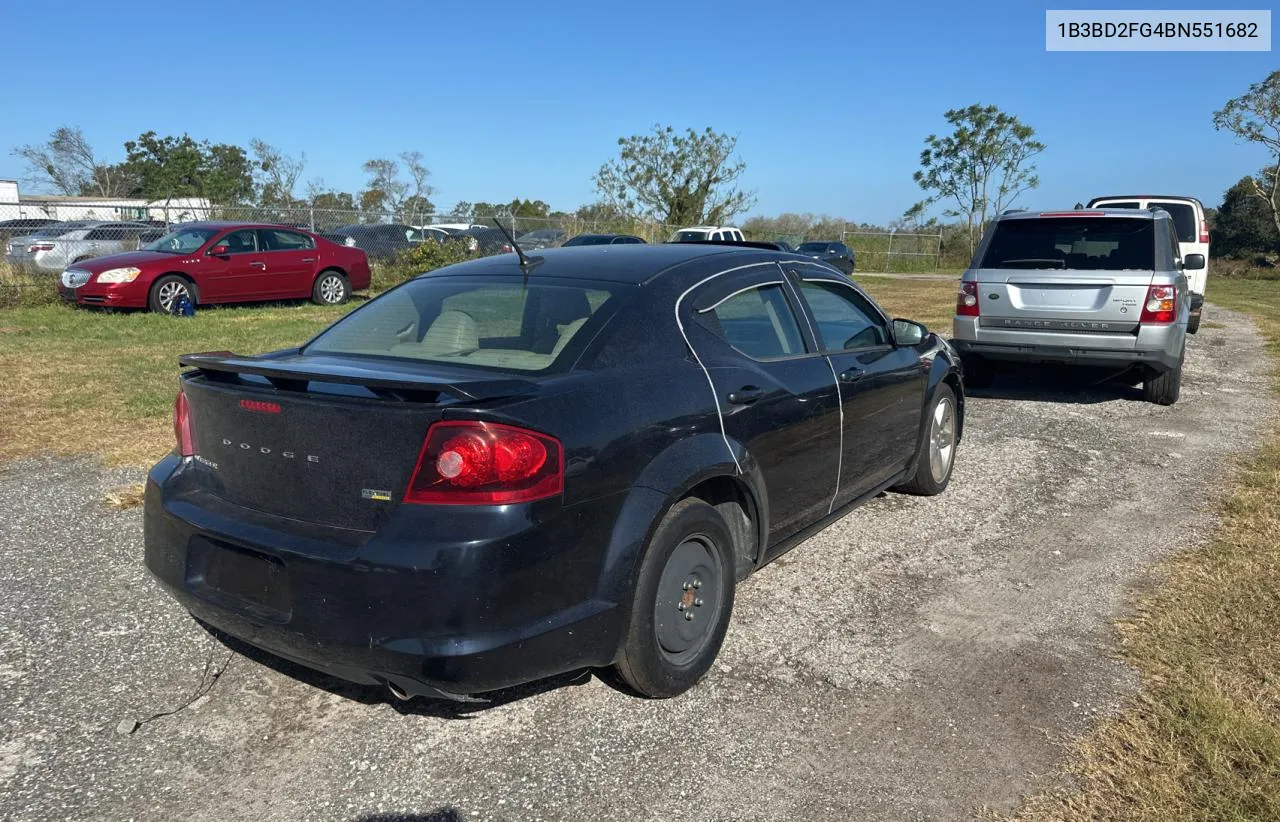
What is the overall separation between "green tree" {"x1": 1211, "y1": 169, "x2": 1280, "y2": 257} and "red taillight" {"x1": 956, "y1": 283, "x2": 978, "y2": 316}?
3500 centimetres

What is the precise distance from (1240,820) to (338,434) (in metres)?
2.69

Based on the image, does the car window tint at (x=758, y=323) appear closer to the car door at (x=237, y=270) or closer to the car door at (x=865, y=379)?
the car door at (x=865, y=379)

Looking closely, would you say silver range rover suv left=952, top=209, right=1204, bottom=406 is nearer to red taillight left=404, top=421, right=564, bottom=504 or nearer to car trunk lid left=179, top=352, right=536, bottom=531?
car trunk lid left=179, top=352, right=536, bottom=531

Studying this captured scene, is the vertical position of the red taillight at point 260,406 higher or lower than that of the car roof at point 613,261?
lower

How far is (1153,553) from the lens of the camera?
15.6 ft

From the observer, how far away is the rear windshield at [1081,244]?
8.22 meters

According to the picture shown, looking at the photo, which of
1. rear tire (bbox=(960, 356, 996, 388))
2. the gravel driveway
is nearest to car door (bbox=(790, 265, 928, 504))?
the gravel driveway

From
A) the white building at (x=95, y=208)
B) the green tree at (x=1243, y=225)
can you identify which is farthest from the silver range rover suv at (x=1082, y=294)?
the green tree at (x=1243, y=225)

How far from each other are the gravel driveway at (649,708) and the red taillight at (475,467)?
0.83 m

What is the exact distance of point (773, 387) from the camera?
149 inches

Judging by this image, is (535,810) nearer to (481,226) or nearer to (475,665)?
(475,665)

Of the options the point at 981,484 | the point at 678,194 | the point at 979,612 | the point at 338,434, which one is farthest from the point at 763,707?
the point at 678,194

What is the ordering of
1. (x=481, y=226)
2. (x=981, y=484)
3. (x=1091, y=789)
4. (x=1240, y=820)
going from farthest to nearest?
(x=481, y=226), (x=981, y=484), (x=1091, y=789), (x=1240, y=820)

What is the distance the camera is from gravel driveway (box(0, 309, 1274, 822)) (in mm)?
2738
